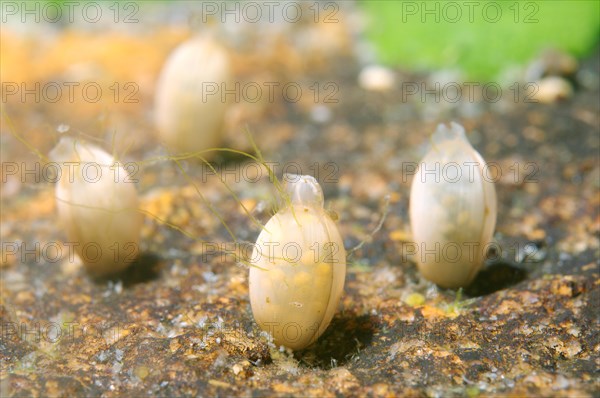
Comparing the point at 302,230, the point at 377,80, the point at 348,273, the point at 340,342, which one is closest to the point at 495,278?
the point at 348,273

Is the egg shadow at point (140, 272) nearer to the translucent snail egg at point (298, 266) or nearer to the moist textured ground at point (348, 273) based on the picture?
the moist textured ground at point (348, 273)

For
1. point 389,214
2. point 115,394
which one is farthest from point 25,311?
point 389,214

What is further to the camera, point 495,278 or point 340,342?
point 495,278

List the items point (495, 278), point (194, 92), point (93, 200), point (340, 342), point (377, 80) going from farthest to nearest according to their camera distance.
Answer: point (377, 80), point (194, 92), point (495, 278), point (93, 200), point (340, 342)

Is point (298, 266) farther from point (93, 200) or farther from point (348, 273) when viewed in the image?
point (93, 200)

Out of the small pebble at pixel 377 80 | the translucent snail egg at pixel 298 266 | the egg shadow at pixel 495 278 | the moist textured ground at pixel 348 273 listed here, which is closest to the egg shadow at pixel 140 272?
the moist textured ground at pixel 348 273

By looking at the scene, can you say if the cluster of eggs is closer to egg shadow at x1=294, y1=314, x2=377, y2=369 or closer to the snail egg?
egg shadow at x1=294, y1=314, x2=377, y2=369

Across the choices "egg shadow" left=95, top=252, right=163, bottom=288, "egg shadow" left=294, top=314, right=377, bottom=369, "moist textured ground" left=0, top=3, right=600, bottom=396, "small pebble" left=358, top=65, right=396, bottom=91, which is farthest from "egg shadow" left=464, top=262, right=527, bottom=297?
"small pebble" left=358, top=65, right=396, bottom=91
